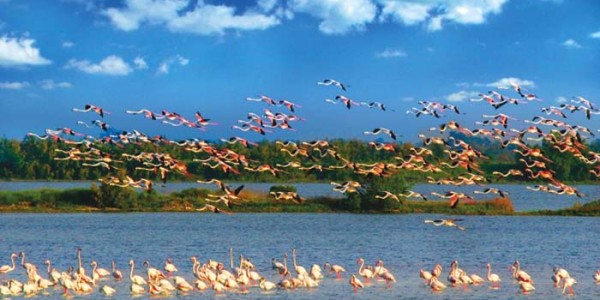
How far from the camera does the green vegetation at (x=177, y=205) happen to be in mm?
69938

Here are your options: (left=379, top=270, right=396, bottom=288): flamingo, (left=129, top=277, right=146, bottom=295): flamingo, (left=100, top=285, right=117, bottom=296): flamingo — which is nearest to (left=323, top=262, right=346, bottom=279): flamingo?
(left=379, top=270, right=396, bottom=288): flamingo

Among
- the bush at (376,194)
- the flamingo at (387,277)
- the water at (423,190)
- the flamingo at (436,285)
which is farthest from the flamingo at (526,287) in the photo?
the water at (423,190)

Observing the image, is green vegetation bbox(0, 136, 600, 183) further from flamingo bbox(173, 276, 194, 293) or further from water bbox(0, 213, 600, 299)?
flamingo bbox(173, 276, 194, 293)

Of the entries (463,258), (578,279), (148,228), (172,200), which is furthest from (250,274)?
(172,200)

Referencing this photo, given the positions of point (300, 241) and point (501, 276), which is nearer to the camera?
point (501, 276)

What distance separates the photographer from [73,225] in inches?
2437

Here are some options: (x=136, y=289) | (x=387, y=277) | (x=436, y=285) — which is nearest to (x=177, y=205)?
(x=387, y=277)

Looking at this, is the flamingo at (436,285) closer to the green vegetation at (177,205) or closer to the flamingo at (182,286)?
the flamingo at (182,286)

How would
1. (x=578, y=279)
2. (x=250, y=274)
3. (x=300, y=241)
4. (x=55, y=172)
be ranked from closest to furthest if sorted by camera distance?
(x=250, y=274) < (x=578, y=279) < (x=300, y=241) < (x=55, y=172)

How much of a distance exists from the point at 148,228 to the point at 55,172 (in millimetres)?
72233

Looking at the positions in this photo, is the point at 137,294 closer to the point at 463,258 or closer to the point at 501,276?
the point at 501,276

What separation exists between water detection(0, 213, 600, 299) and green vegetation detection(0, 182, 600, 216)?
83 cm

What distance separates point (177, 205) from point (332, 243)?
2234cm

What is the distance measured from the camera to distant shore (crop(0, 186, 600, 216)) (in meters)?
70.2
